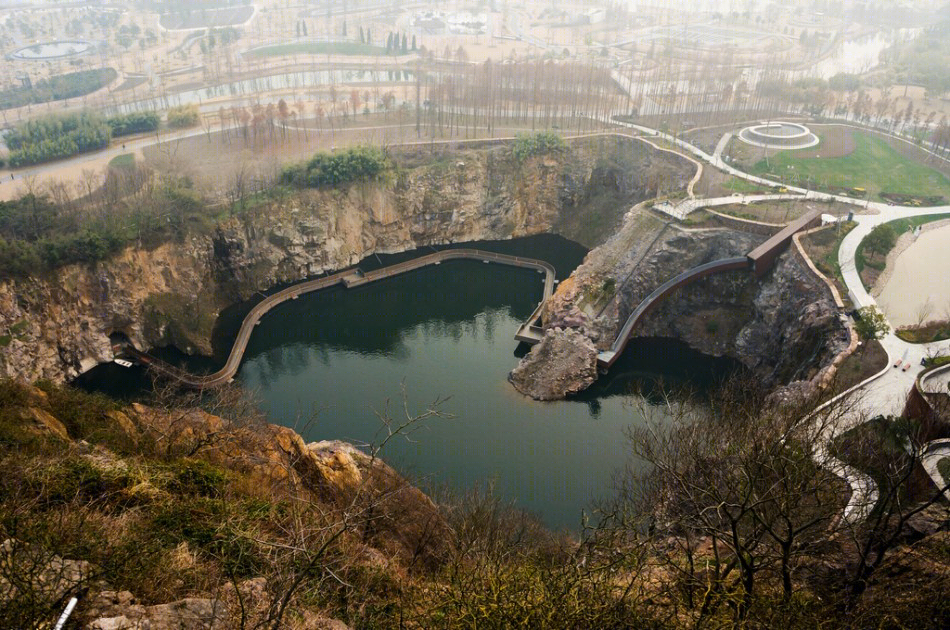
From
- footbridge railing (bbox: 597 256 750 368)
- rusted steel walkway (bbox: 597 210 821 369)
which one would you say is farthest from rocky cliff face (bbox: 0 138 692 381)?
footbridge railing (bbox: 597 256 750 368)

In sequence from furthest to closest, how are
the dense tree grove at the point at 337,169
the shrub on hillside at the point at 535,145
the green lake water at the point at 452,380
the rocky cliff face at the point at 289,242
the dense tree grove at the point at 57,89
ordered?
the dense tree grove at the point at 57,89
the shrub on hillside at the point at 535,145
the dense tree grove at the point at 337,169
the rocky cliff face at the point at 289,242
the green lake water at the point at 452,380

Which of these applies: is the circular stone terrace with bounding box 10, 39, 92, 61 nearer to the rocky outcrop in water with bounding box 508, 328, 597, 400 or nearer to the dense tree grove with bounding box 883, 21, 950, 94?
the rocky outcrop in water with bounding box 508, 328, 597, 400

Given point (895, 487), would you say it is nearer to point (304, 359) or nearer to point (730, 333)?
point (730, 333)

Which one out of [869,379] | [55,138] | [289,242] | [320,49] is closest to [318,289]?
[289,242]

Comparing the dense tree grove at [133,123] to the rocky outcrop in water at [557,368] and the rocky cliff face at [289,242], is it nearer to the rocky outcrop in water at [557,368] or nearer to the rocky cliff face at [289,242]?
the rocky cliff face at [289,242]

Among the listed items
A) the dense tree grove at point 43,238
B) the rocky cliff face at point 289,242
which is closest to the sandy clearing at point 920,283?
the rocky cliff face at point 289,242

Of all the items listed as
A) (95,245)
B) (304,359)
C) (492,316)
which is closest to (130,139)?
(95,245)

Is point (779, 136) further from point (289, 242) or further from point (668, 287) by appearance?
point (289, 242)
